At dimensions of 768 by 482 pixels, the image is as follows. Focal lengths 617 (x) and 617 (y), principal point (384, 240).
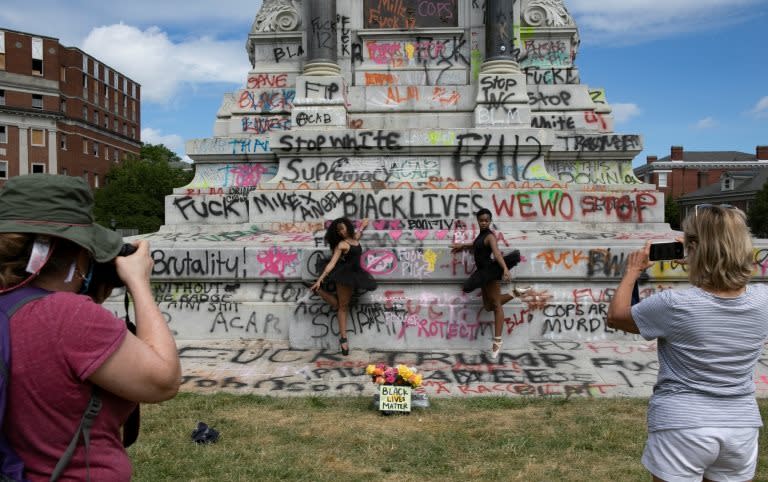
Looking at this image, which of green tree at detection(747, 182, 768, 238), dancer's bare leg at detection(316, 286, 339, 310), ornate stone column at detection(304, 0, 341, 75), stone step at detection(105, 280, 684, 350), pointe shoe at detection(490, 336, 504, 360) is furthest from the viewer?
green tree at detection(747, 182, 768, 238)

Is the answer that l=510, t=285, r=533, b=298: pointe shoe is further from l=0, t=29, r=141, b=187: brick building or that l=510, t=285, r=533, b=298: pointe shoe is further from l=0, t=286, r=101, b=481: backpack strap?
l=0, t=29, r=141, b=187: brick building

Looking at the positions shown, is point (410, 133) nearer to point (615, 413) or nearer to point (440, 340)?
point (440, 340)

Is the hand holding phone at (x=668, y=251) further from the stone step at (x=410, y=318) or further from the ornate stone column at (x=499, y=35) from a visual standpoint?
the ornate stone column at (x=499, y=35)

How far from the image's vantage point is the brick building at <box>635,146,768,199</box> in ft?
277

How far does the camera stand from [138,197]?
54906 mm

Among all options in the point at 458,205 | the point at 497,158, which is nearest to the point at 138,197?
the point at 497,158

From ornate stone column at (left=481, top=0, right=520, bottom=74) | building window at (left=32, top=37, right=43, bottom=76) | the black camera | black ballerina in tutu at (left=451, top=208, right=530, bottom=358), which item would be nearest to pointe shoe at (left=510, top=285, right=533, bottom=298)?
black ballerina in tutu at (left=451, top=208, right=530, bottom=358)

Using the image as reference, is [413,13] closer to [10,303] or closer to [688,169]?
[10,303]

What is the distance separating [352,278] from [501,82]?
611 cm

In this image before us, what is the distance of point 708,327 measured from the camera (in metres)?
2.81

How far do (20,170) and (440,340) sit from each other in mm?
63198

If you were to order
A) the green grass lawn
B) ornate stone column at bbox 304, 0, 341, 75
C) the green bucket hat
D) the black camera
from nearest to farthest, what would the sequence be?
1. the green bucket hat
2. the black camera
3. the green grass lawn
4. ornate stone column at bbox 304, 0, 341, 75

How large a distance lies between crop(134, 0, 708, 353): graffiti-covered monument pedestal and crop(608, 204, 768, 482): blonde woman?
5549mm

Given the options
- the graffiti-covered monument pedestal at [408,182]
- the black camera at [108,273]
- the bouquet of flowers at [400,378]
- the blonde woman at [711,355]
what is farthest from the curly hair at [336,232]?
the black camera at [108,273]
